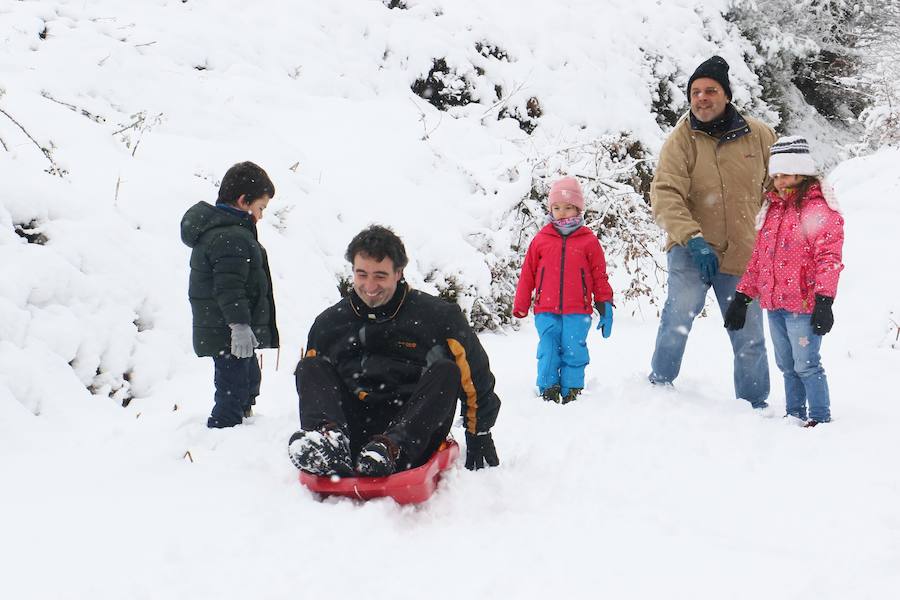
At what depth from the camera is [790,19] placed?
586 inches

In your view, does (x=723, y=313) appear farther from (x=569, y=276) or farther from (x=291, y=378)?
(x=291, y=378)

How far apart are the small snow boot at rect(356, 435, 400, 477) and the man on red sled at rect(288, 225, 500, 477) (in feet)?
0.89

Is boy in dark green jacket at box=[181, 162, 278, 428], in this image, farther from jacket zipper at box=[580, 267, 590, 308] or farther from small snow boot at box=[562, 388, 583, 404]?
jacket zipper at box=[580, 267, 590, 308]

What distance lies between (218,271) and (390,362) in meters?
1.26

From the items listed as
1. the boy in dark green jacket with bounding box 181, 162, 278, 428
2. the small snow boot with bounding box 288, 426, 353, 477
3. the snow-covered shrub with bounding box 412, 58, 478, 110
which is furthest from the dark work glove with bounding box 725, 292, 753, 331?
the snow-covered shrub with bounding box 412, 58, 478, 110

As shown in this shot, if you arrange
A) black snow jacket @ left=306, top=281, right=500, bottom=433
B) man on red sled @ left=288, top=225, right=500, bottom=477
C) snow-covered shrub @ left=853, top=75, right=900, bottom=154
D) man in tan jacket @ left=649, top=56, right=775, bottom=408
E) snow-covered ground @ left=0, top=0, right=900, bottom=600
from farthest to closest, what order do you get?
snow-covered shrub @ left=853, top=75, right=900, bottom=154 < man in tan jacket @ left=649, top=56, right=775, bottom=408 < black snow jacket @ left=306, top=281, right=500, bottom=433 < man on red sled @ left=288, top=225, right=500, bottom=477 < snow-covered ground @ left=0, top=0, right=900, bottom=600

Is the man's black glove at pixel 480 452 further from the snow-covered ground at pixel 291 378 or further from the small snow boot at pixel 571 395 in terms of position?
the small snow boot at pixel 571 395

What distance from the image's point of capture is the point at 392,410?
3.54 metres

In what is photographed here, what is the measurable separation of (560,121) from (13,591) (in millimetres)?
10392

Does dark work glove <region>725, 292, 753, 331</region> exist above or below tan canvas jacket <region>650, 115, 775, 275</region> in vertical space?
below

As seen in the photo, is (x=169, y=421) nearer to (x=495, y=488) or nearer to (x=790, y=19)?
(x=495, y=488)

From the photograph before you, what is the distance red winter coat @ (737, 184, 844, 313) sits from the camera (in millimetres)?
4055

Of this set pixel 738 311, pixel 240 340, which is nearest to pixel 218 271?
pixel 240 340

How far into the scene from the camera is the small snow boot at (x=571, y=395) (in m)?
5.10
